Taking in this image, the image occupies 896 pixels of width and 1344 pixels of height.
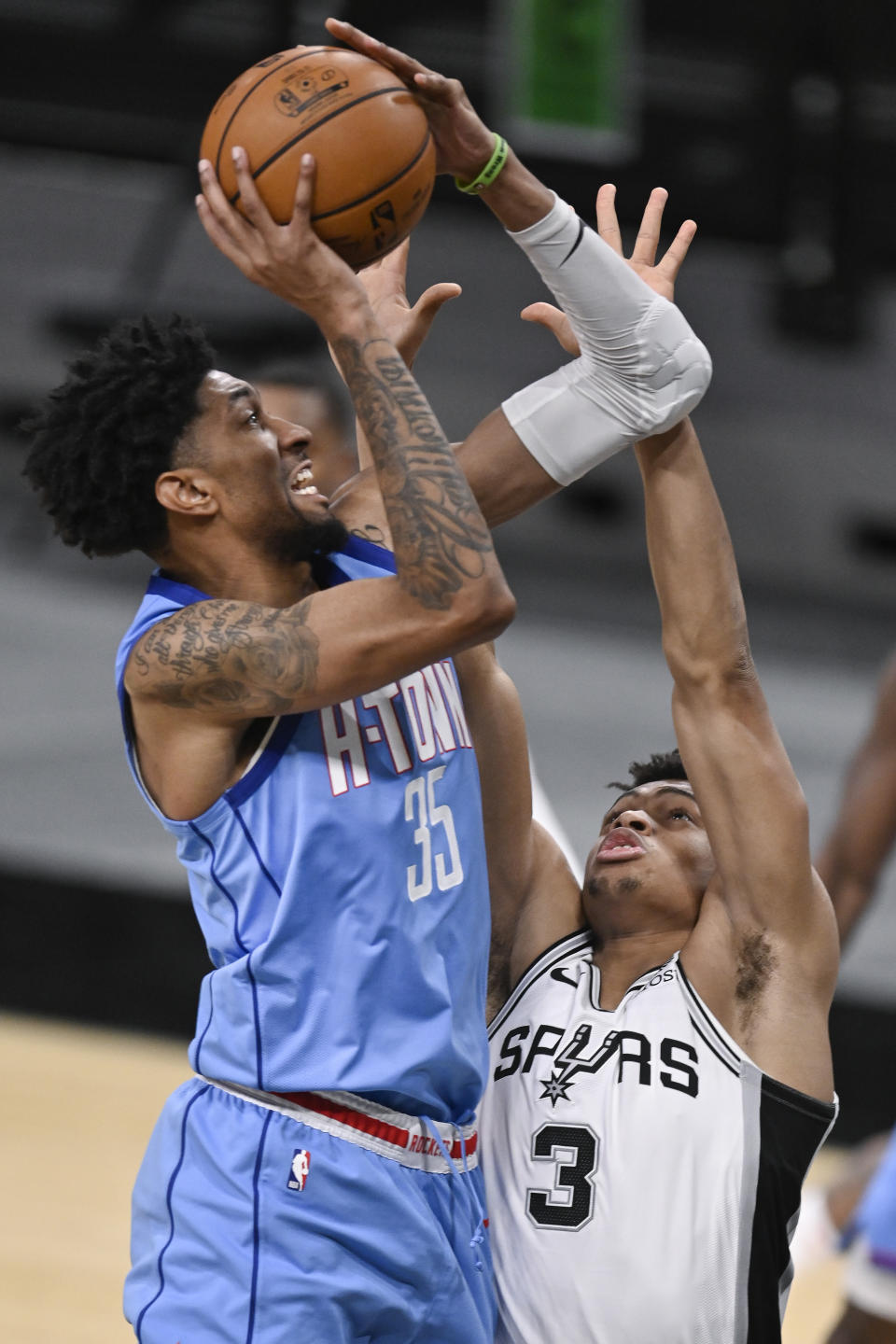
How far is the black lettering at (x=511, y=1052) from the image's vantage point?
9.45ft

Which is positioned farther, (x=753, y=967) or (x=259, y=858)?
(x=753, y=967)

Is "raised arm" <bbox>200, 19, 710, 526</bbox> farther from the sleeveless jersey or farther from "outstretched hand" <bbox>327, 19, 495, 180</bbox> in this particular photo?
the sleeveless jersey

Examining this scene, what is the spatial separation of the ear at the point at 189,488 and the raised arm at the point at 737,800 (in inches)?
26.4

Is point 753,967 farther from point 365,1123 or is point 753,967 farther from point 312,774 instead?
point 312,774

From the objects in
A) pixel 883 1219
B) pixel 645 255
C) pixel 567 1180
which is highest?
pixel 645 255

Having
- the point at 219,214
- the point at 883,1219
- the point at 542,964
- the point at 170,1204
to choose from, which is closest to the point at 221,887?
the point at 170,1204

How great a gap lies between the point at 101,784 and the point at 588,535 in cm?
357

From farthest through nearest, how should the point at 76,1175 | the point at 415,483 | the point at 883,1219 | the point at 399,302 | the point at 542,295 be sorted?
the point at 542,295 < the point at 76,1175 < the point at 883,1219 < the point at 399,302 < the point at 415,483

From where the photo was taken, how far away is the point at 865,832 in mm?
3771

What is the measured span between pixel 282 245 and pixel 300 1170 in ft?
4.02

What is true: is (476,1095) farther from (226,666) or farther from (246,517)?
(246,517)

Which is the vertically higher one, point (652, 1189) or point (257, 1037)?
point (257, 1037)

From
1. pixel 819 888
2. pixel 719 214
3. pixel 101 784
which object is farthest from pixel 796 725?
pixel 819 888

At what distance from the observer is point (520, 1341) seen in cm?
274
